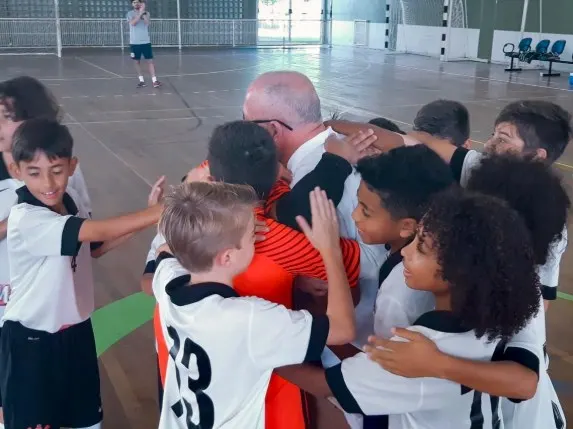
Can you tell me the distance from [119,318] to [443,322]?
2.87m

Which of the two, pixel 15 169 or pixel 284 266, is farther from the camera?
pixel 15 169

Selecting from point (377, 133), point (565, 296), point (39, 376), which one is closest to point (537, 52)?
point (565, 296)

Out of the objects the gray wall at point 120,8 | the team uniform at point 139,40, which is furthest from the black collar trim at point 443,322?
the gray wall at point 120,8

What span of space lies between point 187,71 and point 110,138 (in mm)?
7628

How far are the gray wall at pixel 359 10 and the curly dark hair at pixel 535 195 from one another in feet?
75.2

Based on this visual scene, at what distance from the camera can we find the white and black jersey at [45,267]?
2129mm

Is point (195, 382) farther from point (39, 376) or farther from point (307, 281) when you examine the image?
point (39, 376)

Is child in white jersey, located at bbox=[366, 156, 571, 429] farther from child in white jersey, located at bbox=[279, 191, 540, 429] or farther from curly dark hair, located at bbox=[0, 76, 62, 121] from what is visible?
curly dark hair, located at bbox=[0, 76, 62, 121]

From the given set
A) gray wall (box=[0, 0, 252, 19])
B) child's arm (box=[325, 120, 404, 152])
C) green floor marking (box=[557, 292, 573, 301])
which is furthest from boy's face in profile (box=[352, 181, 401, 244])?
gray wall (box=[0, 0, 252, 19])

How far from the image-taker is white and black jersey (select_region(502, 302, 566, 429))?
156 centimetres

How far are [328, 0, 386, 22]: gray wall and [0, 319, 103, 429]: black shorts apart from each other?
22.9 m

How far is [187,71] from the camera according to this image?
52.2 ft

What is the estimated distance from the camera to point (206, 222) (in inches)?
61.4

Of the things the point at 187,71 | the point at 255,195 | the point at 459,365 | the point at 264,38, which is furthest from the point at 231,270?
the point at 264,38
